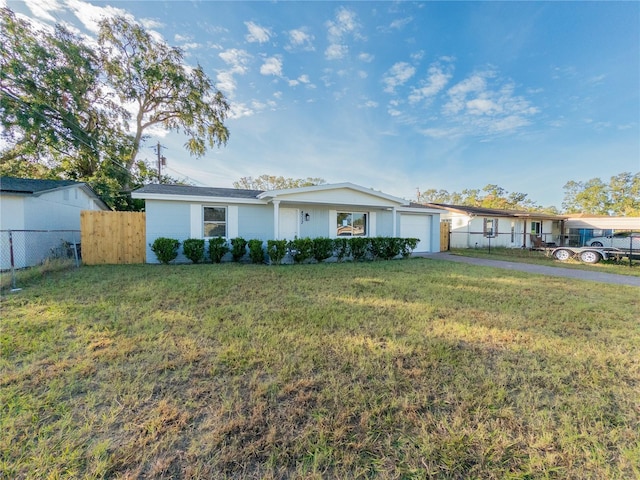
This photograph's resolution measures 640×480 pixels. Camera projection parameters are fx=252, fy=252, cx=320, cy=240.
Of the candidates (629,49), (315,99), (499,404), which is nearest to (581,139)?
(629,49)

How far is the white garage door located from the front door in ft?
21.2

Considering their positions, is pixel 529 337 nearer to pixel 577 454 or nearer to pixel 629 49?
pixel 577 454

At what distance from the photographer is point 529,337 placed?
351 cm

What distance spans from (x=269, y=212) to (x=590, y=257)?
14.8 metres

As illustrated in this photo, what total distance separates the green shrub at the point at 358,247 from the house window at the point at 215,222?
17.9 feet

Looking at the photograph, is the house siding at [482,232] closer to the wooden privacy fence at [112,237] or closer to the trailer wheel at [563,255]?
the trailer wheel at [563,255]

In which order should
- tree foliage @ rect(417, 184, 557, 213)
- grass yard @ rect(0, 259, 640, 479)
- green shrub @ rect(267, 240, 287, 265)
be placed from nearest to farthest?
1. grass yard @ rect(0, 259, 640, 479)
2. green shrub @ rect(267, 240, 287, 265)
3. tree foliage @ rect(417, 184, 557, 213)

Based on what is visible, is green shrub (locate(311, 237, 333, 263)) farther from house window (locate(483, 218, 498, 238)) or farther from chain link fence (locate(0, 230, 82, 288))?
house window (locate(483, 218, 498, 238))

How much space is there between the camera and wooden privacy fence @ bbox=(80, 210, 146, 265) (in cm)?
888

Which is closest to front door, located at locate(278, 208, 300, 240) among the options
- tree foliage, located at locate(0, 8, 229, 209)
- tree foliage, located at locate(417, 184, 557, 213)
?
tree foliage, located at locate(0, 8, 229, 209)

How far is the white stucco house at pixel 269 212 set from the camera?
9617 mm

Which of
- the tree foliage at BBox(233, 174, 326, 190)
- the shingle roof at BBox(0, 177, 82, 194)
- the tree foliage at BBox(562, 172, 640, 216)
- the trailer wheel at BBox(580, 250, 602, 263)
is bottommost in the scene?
the trailer wheel at BBox(580, 250, 602, 263)

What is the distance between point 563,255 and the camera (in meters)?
12.5

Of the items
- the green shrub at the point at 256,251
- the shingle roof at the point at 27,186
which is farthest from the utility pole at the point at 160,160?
the green shrub at the point at 256,251
